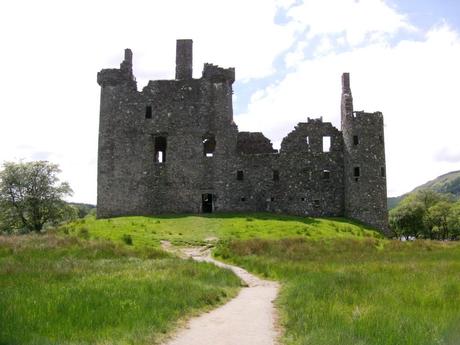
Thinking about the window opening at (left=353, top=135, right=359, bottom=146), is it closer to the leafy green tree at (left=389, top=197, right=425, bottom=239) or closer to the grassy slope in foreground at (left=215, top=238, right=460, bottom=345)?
the grassy slope in foreground at (left=215, top=238, right=460, bottom=345)

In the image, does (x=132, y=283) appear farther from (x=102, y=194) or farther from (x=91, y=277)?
(x=102, y=194)

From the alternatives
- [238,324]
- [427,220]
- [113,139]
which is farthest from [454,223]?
[238,324]

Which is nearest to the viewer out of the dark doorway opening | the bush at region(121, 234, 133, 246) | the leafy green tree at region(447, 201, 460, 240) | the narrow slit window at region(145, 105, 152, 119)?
the bush at region(121, 234, 133, 246)

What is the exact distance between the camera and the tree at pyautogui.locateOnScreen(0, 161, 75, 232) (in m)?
55.4

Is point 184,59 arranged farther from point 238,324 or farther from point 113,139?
point 238,324

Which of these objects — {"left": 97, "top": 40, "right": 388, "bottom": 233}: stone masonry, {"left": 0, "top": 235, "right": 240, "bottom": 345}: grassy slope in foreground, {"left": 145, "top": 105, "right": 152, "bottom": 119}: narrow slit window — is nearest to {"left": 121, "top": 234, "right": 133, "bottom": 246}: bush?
{"left": 0, "top": 235, "right": 240, "bottom": 345}: grassy slope in foreground

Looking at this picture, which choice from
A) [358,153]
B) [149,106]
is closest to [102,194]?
[149,106]

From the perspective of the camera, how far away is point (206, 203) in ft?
170

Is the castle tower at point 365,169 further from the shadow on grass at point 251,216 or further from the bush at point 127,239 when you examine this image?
the bush at point 127,239

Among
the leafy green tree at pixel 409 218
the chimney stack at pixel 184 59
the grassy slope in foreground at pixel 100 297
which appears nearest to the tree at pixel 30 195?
the chimney stack at pixel 184 59

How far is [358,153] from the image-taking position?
49.1 metres

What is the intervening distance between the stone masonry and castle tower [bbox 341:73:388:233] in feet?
0.30

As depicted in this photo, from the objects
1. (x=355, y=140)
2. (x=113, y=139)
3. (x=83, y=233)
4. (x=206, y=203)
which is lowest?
(x=83, y=233)

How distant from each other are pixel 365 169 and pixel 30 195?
33.7 m
